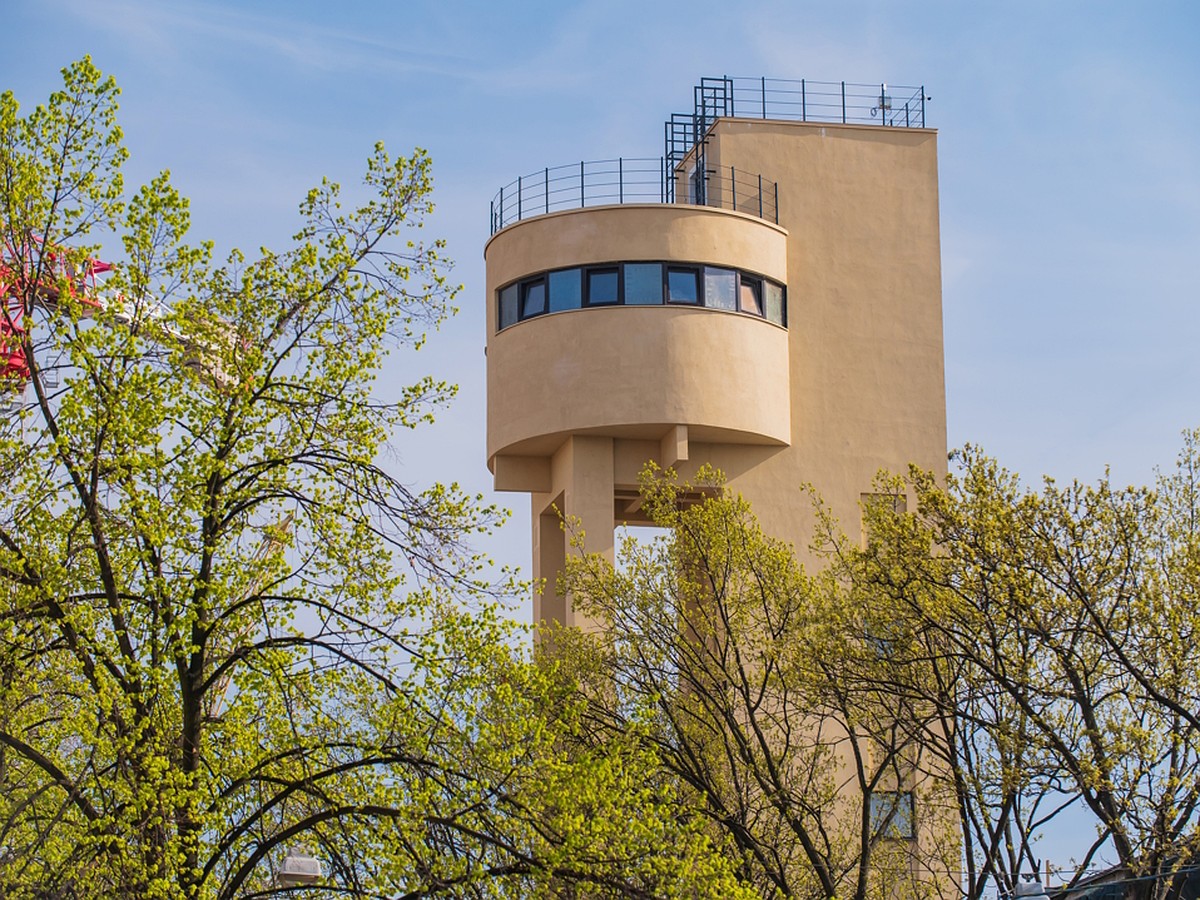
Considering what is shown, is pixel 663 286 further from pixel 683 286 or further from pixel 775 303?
pixel 775 303

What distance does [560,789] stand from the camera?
17828mm

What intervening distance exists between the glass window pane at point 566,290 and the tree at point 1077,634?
13.2 meters

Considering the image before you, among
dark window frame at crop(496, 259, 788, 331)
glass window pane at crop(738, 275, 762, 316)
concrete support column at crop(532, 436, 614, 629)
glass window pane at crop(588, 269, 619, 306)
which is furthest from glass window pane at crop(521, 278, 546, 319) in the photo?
glass window pane at crop(738, 275, 762, 316)

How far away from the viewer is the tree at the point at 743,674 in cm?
2750

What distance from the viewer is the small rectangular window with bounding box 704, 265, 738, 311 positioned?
124ft

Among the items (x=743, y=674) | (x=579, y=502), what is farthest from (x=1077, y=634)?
(x=579, y=502)

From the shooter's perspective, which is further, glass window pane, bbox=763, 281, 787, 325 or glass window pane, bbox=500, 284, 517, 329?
glass window pane, bbox=763, 281, 787, 325

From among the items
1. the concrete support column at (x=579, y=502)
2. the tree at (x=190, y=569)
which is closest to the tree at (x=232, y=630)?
the tree at (x=190, y=569)

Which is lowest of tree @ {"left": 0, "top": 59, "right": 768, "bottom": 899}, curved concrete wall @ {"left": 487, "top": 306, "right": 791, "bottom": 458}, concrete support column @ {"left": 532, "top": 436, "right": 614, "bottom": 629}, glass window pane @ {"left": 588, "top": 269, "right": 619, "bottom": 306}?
tree @ {"left": 0, "top": 59, "right": 768, "bottom": 899}

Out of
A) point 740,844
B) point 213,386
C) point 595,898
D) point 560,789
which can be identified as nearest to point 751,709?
point 740,844

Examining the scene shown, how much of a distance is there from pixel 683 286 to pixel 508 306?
3.88 meters

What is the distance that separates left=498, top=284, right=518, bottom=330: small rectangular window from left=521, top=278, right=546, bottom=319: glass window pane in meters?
0.22

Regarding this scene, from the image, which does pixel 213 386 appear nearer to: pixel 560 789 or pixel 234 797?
pixel 234 797

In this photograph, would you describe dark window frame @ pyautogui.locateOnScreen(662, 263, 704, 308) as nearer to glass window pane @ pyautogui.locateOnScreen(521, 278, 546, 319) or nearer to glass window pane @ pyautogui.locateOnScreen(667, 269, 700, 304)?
glass window pane @ pyautogui.locateOnScreen(667, 269, 700, 304)
